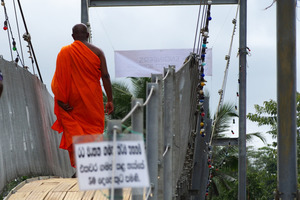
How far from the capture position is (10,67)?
24.7 feet

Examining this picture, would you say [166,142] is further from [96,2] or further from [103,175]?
[96,2]

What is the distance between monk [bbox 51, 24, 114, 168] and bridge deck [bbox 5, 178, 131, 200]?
105cm

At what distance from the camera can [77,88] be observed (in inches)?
A: 326

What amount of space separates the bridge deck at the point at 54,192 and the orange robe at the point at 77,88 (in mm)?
1048

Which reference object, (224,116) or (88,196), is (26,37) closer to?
(88,196)

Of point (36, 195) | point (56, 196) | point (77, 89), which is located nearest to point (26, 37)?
point (77, 89)

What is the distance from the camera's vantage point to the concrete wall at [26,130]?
7.00 meters

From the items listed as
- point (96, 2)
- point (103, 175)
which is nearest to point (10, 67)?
point (103, 175)

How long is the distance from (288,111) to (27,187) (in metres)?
2.51

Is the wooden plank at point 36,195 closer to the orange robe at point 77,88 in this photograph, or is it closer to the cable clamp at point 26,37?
the orange robe at point 77,88

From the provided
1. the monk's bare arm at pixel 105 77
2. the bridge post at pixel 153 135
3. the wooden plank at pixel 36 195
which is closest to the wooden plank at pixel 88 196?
the wooden plank at pixel 36 195

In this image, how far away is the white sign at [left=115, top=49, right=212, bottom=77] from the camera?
53.2 ft

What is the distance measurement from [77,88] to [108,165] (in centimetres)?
494

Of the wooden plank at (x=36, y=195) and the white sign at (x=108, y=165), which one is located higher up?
the white sign at (x=108, y=165)
